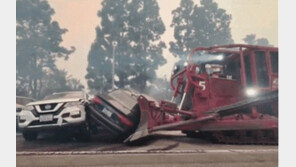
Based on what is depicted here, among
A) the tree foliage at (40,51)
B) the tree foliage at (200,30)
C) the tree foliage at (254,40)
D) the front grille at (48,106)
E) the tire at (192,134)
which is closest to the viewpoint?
the front grille at (48,106)

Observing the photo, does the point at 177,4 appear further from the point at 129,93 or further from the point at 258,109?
the point at 258,109

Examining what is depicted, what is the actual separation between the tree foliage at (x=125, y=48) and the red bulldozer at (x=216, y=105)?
3.65m

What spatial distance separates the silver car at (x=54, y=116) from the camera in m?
6.49

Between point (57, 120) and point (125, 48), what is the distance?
295 inches

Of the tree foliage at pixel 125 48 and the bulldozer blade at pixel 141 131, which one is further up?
the tree foliage at pixel 125 48

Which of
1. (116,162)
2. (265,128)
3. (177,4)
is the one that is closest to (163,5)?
(177,4)

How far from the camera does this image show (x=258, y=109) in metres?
6.55

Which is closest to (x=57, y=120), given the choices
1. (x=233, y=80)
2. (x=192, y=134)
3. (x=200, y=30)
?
(x=192, y=134)

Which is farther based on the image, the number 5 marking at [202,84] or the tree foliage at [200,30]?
the tree foliage at [200,30]

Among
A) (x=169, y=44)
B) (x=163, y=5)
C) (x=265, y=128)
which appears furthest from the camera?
(x=169, y=44)

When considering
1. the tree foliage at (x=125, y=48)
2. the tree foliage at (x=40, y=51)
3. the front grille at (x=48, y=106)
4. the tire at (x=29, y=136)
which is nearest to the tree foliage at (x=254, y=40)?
the tree foliage at (x=125, y=48)

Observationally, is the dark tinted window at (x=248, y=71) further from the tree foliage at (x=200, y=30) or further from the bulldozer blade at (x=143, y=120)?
the tree foliage at (x=200, y=30)

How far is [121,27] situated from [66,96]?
222 inches
